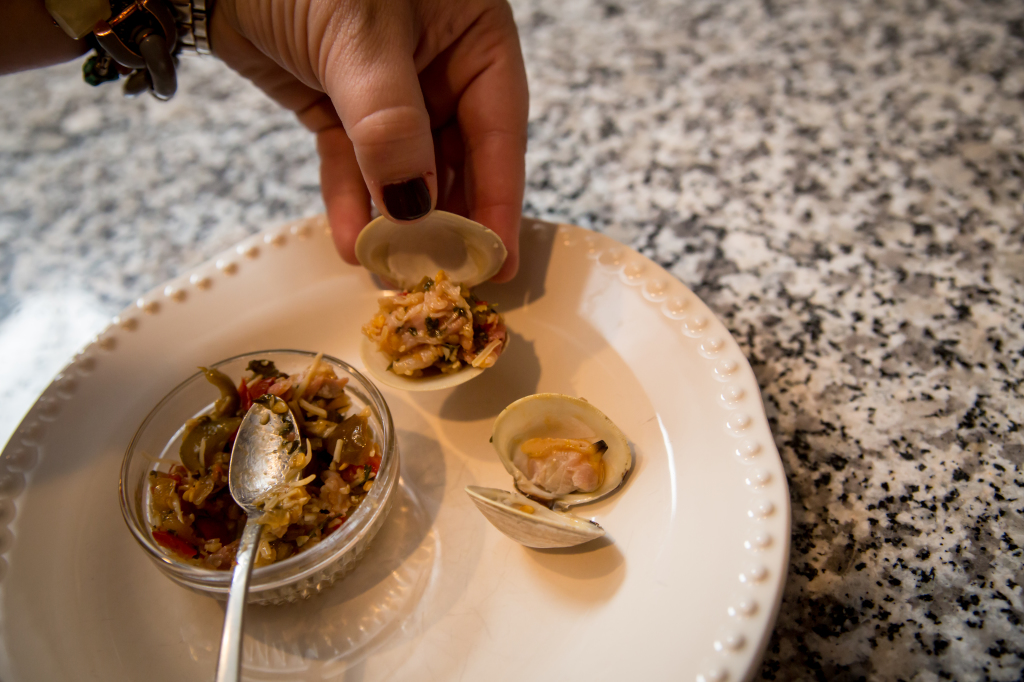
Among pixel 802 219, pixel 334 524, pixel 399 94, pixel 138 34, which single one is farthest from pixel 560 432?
pixel 138 34

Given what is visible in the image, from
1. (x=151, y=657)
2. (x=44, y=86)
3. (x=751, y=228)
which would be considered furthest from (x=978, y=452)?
(x=44, y=86)

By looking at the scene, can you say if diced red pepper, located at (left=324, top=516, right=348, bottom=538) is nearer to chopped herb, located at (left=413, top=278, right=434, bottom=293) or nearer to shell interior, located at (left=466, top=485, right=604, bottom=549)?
shell interior, located at (left=466, top=485, right=604, bottom=549)

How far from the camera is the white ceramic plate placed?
1.03 meters

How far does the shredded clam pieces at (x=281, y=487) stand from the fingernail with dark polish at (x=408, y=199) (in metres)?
0.36

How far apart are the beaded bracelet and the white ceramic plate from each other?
55 cm

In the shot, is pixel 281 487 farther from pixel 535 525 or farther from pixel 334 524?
pixel 535 525

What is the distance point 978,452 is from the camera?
4.09 ft

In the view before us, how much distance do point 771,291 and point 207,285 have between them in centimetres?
146

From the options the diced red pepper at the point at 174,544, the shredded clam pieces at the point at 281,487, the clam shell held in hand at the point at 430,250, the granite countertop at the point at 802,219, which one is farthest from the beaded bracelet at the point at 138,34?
the diced red pepper at the point at 174,544

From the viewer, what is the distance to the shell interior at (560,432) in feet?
3.92

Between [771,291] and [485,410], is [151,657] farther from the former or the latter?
[771,291]

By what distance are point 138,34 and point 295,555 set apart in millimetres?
1291

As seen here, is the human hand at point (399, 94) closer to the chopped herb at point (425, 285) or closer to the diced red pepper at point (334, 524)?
A: the chopped herb at point (425, 285)

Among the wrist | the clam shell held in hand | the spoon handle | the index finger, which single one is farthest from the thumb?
the wrist
